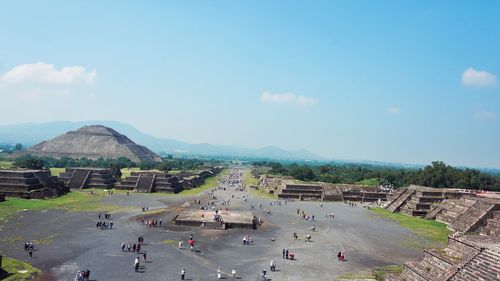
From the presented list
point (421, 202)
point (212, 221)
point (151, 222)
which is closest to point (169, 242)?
point (151, 222)

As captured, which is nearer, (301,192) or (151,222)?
(151,222)

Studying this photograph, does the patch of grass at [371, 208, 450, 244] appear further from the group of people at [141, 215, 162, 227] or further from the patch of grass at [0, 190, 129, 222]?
the patch of grass at [0, 190, 129, 222]

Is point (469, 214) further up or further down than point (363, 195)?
further up

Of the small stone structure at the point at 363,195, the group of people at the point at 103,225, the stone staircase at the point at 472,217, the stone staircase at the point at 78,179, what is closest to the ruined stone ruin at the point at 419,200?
the stone staircase at the point at 472,217

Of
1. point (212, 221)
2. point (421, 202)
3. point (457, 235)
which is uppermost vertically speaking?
point (457, 235)

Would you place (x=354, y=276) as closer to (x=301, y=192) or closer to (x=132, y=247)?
(x=132, y=247)

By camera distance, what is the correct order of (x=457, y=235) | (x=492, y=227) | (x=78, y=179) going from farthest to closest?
(x=78, y=179)
(x=492, y=227)
(x=457, y=235)

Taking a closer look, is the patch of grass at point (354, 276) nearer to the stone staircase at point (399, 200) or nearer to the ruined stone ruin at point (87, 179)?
the stone staircase at point (399, 200)

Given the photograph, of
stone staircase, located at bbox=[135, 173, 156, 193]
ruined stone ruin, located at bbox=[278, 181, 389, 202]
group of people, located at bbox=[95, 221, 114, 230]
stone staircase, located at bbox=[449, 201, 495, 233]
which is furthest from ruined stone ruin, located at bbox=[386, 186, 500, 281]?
stone staircase, located at bbox=[135, 173, 156, 193]
